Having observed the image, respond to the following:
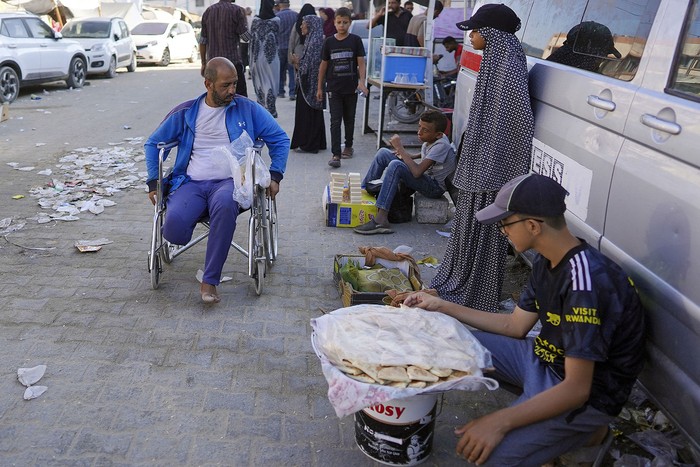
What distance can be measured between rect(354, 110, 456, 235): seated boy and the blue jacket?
1386mm

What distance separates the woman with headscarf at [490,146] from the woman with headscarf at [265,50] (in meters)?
6.81

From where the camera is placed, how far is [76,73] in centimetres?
1555

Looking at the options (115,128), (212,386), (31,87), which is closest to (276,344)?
(212,386)

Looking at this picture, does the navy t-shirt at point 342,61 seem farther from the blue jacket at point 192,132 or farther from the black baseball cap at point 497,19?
the black baseball cap at point 497,19

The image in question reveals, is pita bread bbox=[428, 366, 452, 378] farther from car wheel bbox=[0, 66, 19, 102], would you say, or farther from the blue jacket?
car wheel bbox=[0, 66, 19, 102]

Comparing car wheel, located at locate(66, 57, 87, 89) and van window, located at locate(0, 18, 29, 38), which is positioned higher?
van window, located at locate(0, 18, 29, 38)

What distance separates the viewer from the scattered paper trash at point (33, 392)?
10.1ft

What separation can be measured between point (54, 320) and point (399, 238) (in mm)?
2899

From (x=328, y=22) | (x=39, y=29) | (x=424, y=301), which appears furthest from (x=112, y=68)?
(x=424, y=301)

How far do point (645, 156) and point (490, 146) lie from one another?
1281mm

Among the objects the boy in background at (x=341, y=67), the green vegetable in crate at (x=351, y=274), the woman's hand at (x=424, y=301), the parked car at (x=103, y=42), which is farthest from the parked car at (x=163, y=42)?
the woman's hand at (x=424, y=301)

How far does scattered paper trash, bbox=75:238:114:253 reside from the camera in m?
4.99

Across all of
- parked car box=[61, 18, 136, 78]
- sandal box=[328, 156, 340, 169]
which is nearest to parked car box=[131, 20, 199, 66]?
parked car box=[61, 18, 136, 78]

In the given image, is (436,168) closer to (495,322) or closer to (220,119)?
(220,119)
